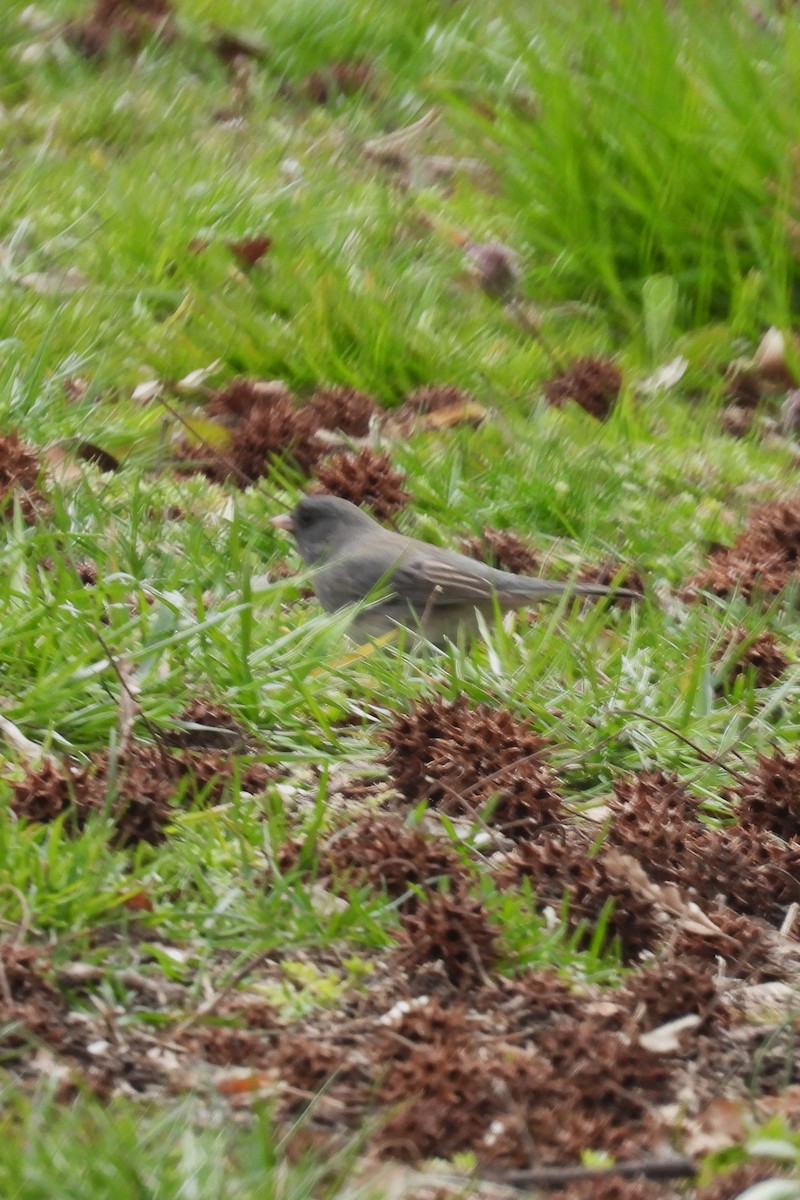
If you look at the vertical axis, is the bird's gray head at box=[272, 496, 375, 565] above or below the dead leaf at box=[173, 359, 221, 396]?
below

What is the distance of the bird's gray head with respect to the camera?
4637 mm

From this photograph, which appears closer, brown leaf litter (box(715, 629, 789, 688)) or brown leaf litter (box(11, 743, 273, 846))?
brown leaf litter (box(11, 743, 273, 846))

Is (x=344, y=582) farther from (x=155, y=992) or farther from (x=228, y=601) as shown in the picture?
(x=155, y=992)

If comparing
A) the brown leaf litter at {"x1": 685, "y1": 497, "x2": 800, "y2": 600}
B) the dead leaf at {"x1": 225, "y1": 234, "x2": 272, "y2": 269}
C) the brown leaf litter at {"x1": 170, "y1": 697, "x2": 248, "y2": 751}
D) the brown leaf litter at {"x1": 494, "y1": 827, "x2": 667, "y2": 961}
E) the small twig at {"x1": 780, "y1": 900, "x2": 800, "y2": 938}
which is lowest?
the brown leaf litter at {"x1": 685, "y1": 497, "x2": 800, "y2": 600}

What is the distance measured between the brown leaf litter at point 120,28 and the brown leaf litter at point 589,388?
304cm

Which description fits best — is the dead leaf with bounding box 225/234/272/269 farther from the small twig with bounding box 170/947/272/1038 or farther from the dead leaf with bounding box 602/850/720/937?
the small twig with bounding box 170/947/272/1038

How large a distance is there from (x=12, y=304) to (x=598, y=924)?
339 centimetres

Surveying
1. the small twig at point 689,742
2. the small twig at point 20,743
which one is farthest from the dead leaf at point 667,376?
the small twig at point 20,743

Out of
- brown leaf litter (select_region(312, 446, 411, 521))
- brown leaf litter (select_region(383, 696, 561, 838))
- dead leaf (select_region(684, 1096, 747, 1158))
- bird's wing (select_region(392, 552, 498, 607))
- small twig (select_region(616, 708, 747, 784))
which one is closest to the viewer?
dead leaf (select_region(684, 1096, 747, 1158))

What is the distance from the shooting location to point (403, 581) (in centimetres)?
453

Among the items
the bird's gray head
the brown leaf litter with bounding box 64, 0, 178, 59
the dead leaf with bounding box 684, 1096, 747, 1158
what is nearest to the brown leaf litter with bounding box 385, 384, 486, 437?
the bird's gray head

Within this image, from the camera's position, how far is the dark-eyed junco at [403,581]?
14.3ft

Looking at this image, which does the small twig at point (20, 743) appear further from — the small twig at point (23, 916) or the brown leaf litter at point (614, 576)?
the brown leaf litter at point (614, 576)

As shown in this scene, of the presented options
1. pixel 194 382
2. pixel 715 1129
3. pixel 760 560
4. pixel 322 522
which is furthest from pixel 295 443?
pixel 715 1129
